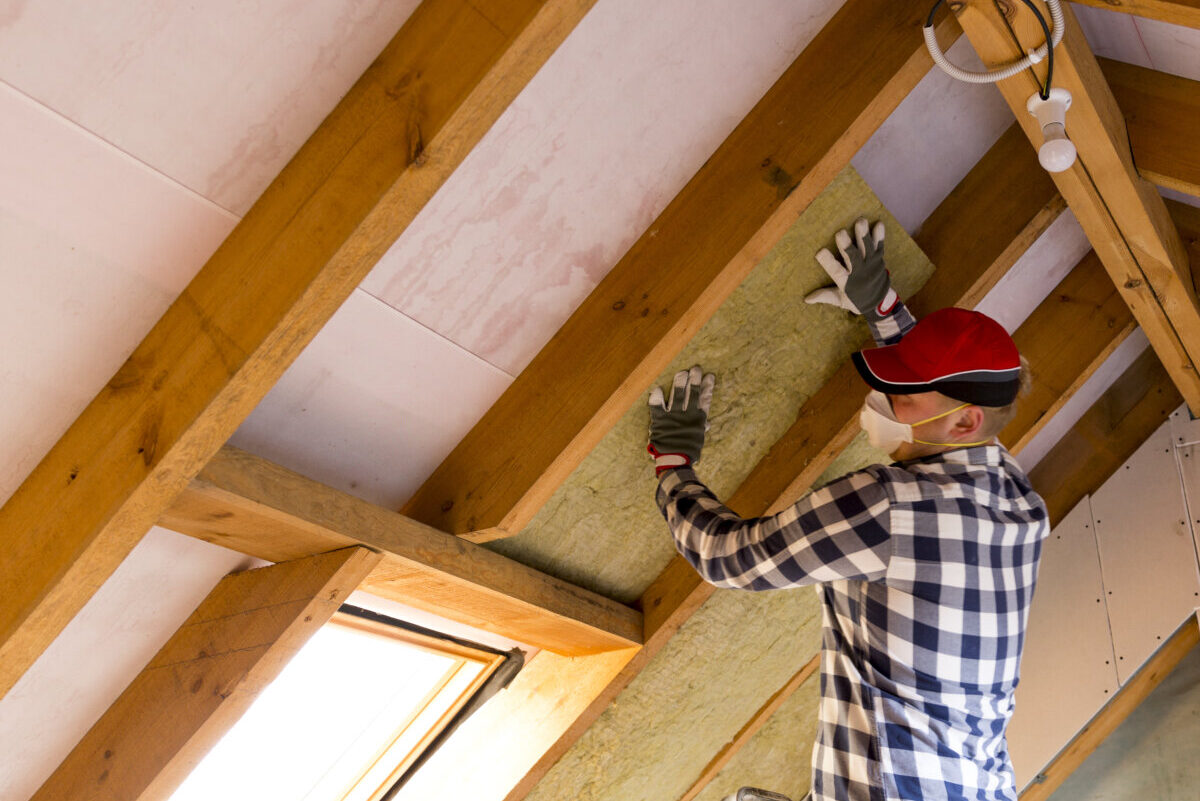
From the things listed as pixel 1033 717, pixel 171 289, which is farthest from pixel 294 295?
pixel 1033 717

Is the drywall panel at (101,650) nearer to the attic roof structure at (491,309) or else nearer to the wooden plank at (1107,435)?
the attic roof structure at (491,309)

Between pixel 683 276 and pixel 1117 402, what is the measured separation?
2.46 meters

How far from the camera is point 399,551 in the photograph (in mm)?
1763

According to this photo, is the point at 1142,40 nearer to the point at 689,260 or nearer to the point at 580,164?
the point at 689,260

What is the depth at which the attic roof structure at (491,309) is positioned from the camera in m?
1.24

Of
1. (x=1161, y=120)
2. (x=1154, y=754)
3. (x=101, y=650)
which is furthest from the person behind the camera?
(x=1154, y=754)

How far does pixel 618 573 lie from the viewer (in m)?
2.42

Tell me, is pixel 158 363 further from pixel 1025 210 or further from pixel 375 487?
pixel 1025 210

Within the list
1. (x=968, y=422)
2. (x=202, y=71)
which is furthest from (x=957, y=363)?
(x=202, y=71)

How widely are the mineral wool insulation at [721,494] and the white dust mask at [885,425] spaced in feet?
1.18

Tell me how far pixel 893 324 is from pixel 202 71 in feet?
4.84

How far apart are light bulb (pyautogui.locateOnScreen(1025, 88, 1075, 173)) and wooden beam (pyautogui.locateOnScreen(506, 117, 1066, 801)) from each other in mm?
471

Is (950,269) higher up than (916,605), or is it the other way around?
(950,269)

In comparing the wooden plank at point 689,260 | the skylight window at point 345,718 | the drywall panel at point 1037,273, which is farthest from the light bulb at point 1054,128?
the skylight window at point 345,718
